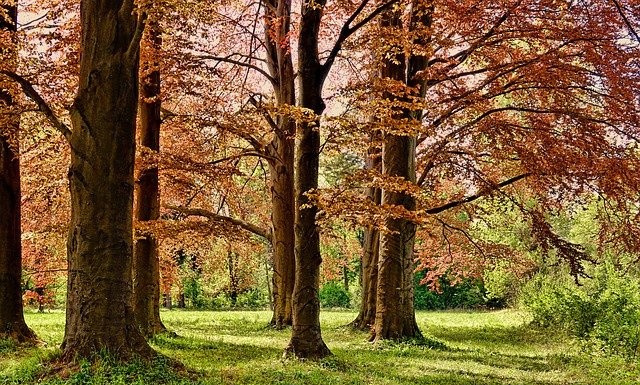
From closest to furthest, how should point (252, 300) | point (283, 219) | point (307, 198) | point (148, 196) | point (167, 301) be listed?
point (307, 198) → point (148, 196) → point (283, 219) → point (167, 301) → point (252, 300)

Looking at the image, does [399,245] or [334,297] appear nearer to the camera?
[399,245]

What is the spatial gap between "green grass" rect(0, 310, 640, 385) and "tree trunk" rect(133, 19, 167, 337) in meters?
0.75

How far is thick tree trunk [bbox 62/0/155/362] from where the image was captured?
7.90 metres

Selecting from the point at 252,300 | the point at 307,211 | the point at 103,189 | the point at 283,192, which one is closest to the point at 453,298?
the point at 252,300

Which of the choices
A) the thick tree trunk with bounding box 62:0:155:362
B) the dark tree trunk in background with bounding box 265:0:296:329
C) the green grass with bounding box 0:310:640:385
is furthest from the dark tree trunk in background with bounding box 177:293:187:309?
the thick tree trunk with bounding box 62:0:155:362

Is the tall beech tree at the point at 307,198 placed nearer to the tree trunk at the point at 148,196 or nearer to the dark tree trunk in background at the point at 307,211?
the dark tree trunk in background at the point at 307,211

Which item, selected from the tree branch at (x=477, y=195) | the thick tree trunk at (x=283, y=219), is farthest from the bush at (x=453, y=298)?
the tree branch at (x=477, y=195)

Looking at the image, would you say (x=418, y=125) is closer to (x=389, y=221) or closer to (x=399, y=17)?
(x=389, y=221)

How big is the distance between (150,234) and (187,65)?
3.60m

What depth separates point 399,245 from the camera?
533 inches

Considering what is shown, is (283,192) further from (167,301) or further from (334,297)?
(334,297)

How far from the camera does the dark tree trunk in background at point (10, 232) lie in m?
11.1

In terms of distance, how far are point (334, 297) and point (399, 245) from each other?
33785 mm

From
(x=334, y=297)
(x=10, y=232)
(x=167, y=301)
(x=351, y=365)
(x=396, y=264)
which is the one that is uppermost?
(x=10, y=232)
